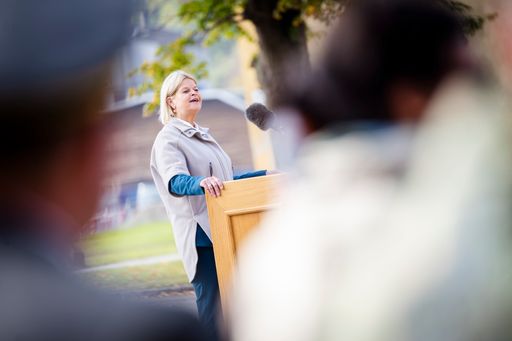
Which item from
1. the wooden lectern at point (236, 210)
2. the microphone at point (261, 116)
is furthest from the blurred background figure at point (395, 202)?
the microphone at point (261, 116)

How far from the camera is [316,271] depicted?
134 centimetres

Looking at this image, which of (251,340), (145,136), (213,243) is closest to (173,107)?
(213,243)

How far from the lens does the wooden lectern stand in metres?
2.96

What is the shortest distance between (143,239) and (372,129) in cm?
1252

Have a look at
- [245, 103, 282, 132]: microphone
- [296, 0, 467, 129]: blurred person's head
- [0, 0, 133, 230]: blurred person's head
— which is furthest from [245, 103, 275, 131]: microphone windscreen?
[0, 0, 133, 230]: blurred person's head

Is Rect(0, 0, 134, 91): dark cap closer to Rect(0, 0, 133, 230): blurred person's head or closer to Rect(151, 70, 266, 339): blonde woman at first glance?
Rect(0, 0, 133, 230): blurred person's head

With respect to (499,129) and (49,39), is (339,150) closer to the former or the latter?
(499,129)

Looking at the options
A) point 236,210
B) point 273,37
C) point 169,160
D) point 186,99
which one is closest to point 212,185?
point 236,210

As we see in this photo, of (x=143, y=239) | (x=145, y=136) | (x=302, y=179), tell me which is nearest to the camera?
(x=302, y=179)

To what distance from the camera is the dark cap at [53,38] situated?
71cm

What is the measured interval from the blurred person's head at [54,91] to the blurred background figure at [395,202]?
0.63 meters

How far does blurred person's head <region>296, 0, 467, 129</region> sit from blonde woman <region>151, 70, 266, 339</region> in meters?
1.65

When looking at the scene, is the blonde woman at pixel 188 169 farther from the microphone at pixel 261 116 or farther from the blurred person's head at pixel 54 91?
the blurred person's head at pixel 54 91

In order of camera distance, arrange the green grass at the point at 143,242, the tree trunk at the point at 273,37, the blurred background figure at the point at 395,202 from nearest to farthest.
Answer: the blurred background figure at the point at 395,202 < the tree trunk at the point at 273,37 < the green grass at the point at 143,242
